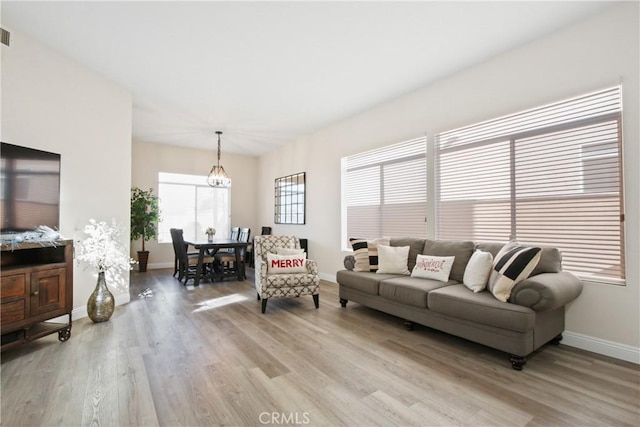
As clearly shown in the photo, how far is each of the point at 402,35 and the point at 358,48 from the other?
1.48 ft

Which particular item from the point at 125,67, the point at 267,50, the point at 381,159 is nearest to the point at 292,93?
the point at 267,50

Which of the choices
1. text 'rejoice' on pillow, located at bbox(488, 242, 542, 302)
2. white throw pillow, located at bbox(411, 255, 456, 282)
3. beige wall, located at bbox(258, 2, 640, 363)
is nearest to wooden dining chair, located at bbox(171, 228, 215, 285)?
beige wall, located at bbox(258, 2, 640, 363)

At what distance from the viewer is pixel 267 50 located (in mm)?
3135

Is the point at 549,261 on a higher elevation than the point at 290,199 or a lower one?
lower

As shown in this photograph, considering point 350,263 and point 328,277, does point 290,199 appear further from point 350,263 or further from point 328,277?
point 350,263

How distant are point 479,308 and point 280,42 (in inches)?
121

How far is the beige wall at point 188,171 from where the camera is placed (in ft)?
21.9

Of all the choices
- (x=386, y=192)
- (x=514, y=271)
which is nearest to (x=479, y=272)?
(x=514, y=271)

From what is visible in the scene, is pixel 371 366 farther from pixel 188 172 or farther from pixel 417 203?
pixel 188 172

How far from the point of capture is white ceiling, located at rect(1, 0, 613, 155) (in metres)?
2.54

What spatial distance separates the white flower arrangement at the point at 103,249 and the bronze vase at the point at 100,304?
18cm

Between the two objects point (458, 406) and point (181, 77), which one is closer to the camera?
point (458, 406)

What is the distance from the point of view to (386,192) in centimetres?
455

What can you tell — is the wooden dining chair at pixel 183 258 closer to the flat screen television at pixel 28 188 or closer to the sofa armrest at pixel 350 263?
the flat screen television at pixel 28 188
